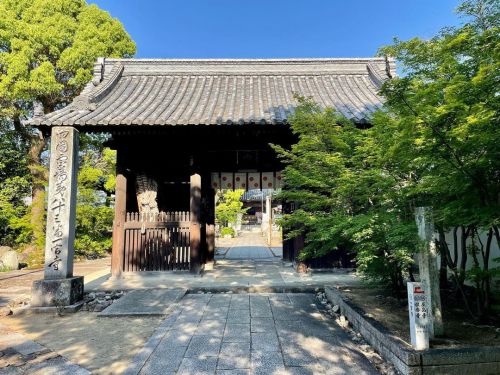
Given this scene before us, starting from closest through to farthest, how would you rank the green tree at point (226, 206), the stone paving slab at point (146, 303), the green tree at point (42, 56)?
1. the stone paving slab at point (146, 303)
2. the green tree at point (42, 56)
3. the green tree at point (226, 206)

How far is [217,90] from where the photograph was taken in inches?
414

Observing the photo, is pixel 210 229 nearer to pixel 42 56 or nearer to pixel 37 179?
pixel 37 179

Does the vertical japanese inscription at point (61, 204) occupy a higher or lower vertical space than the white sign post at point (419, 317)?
higher

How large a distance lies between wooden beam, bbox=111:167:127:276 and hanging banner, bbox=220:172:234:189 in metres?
3.56

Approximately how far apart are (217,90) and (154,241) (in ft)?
18.1

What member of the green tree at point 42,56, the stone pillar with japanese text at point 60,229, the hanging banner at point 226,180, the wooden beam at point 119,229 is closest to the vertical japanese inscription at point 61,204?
the stone pillar with japanese text at point 60,229

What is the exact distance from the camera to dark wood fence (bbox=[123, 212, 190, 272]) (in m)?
8.48

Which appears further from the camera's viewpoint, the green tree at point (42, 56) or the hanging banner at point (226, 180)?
the green tree at point (42, 56)

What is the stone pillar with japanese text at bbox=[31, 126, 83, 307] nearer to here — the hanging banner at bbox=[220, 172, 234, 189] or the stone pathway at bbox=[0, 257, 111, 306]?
the stone pathway at bbox=[0, 257, 111, 306]

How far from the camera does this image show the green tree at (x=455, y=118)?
289cm

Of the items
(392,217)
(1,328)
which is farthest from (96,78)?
(392,217)

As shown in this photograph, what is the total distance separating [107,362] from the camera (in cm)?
380

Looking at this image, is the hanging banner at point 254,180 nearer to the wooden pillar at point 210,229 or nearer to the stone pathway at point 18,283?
the wooden pillar at point 210,229

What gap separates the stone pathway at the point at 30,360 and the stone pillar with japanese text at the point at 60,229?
4.87 ft
